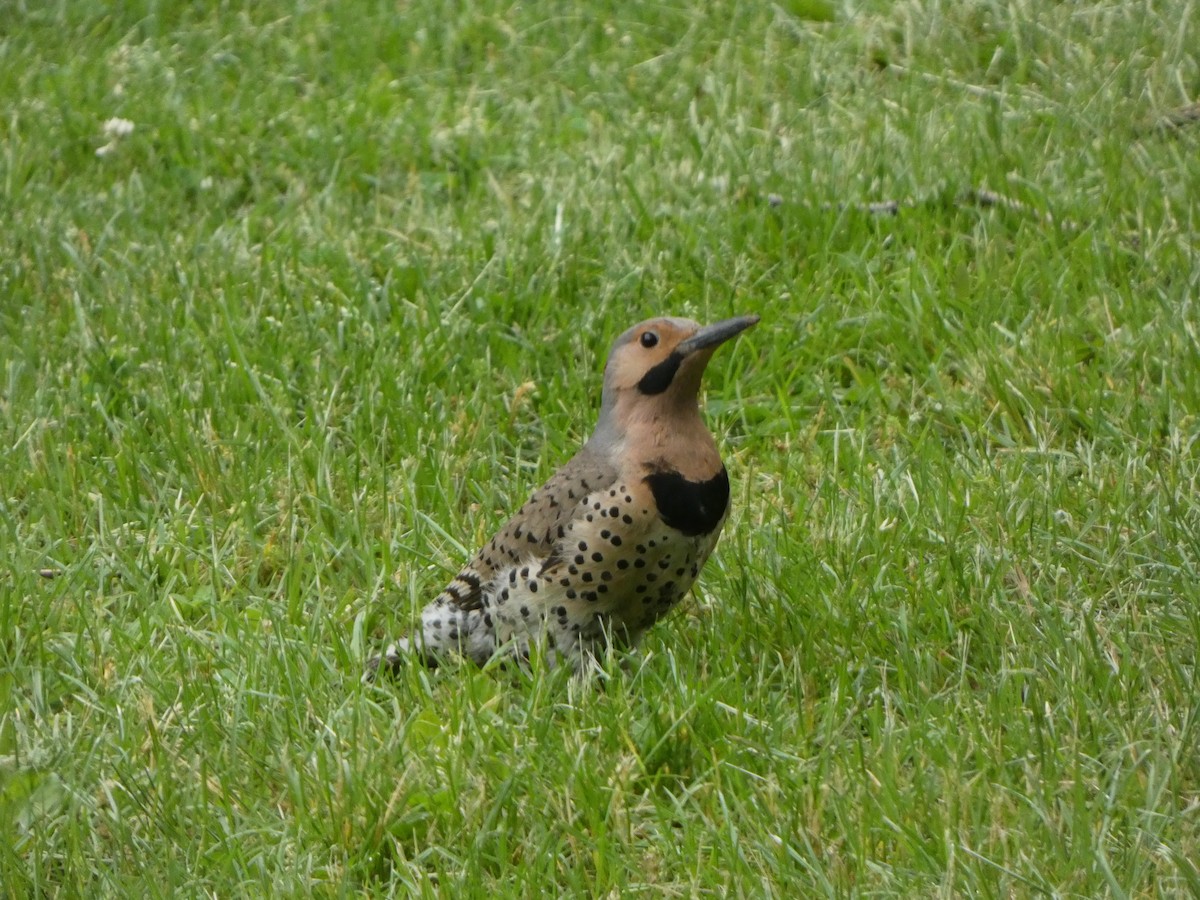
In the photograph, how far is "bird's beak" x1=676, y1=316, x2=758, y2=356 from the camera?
4.27 m

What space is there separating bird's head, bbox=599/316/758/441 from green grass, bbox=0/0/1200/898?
1.98ft

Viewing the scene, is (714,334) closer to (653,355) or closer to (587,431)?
(653,355)

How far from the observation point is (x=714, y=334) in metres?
4.32

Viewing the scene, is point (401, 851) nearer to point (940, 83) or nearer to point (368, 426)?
point (368, 426)

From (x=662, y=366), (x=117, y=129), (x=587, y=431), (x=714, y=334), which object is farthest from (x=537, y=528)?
(x=117, y=129)

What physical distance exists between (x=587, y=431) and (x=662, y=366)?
140 centimetres

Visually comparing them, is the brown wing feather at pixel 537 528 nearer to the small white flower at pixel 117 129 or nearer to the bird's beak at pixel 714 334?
the bird's beak at pixel 714 334

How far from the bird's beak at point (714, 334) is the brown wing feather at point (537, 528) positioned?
0.36 meters

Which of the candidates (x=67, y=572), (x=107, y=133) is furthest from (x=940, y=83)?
(x=67, y=572)

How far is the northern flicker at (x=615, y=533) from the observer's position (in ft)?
14.1

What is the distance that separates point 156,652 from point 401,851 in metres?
1.17

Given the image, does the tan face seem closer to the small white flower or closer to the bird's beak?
the bird's beak

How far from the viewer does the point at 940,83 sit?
7.49 metres

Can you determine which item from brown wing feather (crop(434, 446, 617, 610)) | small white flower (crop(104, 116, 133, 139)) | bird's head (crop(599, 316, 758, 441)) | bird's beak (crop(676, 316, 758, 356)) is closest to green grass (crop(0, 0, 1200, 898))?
small white flower (crop(104, 116, 133, 139))
